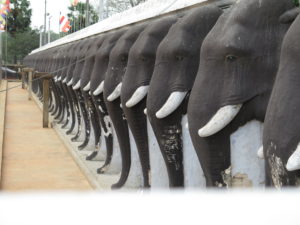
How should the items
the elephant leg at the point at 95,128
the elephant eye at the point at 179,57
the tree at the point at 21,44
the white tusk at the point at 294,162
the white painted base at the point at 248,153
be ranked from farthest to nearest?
the tree at the point at 21,44, the elephant leg at the point at 95,128, the elephant eye at the point at 179,57, the white painted base at the point at 248,153, the white tusk at the point at 294,162

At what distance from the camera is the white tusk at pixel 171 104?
370 cm

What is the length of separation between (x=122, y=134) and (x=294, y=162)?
397 cm

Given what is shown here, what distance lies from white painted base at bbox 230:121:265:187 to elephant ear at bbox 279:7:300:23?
583mm

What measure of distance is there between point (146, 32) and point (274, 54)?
1.95 m

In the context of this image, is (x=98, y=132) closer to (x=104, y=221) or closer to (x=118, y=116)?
(x=118, y=116)

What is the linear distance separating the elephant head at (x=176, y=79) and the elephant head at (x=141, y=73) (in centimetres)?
64

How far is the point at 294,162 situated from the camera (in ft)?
6.25

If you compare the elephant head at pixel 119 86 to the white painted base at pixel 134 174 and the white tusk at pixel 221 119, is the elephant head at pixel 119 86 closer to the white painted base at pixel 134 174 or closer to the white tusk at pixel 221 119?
the white painted base at pixel 134 174

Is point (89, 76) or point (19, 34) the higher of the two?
point (19, 34)

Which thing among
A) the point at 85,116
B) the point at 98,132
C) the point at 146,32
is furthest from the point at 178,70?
the point at 85,116

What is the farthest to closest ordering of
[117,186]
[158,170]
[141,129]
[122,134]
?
[122,134] < [117,186] < [141,129] < [158,170]

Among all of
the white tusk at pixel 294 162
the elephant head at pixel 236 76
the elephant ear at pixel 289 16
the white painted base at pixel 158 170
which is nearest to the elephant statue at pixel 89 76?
the white painted base at pixel 158 170

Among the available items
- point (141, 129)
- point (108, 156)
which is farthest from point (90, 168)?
point (141, 129)

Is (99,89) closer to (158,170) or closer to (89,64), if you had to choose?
(89,64)
